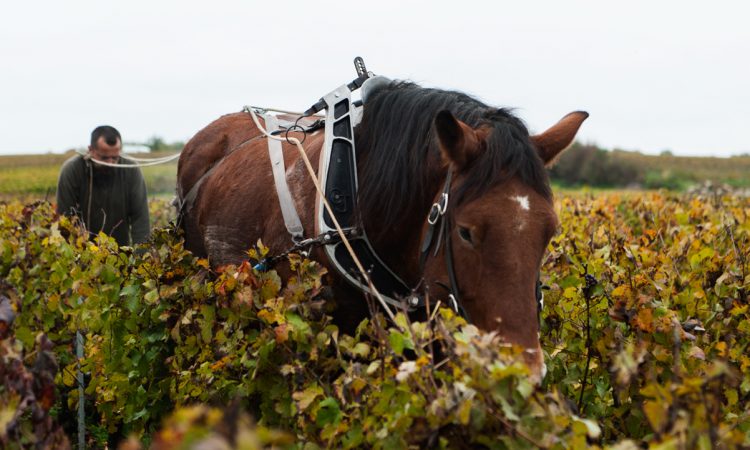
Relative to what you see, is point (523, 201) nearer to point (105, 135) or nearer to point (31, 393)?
point (31, 393)

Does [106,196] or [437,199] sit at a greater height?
[437,199]

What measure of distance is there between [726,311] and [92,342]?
3.32 metres

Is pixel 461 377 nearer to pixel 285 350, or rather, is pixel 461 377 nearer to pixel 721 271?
pixel 285 350

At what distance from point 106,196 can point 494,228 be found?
5.44 m

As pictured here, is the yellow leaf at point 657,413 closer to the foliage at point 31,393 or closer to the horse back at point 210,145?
the foliage at point 31,393

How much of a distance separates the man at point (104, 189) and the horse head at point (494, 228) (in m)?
4.65

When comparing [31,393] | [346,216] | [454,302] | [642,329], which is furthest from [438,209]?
[31,393]

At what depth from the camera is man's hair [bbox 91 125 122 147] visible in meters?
7.08

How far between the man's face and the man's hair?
0.02 metres

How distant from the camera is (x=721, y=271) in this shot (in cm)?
410

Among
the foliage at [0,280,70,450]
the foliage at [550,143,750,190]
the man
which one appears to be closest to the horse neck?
the foliage at [0,280,70,450]

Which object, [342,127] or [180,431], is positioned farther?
[342,127]

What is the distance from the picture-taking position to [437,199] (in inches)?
121

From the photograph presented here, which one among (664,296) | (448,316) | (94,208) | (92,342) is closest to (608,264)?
(664,296)
